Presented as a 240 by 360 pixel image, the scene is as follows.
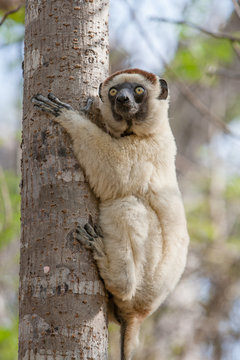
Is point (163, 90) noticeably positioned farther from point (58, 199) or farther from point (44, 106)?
point (58, 199)

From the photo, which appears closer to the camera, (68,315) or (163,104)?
(68,315)

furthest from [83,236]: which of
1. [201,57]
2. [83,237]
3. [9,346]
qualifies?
[201,57]

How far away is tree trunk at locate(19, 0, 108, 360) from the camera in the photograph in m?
2.38

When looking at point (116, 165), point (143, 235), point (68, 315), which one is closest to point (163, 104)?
point (116, 165)

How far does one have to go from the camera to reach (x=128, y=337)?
10.8 feet

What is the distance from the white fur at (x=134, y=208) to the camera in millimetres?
2865

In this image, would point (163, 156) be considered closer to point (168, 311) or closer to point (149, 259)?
point (149, 259)

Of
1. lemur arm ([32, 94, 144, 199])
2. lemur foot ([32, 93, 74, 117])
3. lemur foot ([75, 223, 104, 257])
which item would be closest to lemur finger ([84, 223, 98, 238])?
lemur foot ([75, 223, 104, 257])

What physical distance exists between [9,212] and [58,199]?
10.7 ft

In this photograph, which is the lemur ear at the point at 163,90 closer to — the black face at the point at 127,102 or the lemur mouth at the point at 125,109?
Answer: the black face at the point at 127,102

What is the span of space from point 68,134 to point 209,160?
7.98 metres

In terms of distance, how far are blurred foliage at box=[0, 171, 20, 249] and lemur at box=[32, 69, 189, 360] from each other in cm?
251

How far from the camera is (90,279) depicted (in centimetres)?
255

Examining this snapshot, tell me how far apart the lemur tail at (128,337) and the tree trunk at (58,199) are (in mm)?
717
